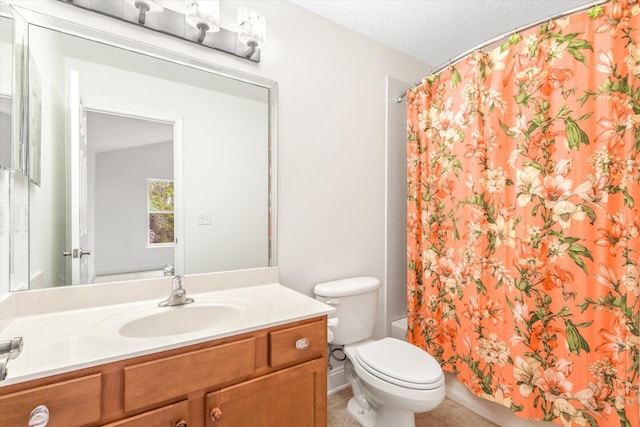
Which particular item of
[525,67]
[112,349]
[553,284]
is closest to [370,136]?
[525,67]

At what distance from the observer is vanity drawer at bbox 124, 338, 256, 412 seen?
33.5 inches

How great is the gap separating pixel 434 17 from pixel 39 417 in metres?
2.50

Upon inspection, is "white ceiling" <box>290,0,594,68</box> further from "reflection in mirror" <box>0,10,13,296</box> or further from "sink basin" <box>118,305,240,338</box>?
"sink basin" <box>118,305,240,338</box>

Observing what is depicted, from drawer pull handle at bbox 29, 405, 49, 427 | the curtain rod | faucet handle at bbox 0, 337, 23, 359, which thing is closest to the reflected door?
faucet handle at bbox 0, 337, 23, 359

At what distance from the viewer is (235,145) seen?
1.59 metres

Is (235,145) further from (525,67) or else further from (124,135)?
(525,67)

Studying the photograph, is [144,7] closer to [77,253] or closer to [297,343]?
[77,253]

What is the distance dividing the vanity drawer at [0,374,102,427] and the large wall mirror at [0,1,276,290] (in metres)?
0.53

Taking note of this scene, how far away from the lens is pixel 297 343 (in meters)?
1.14

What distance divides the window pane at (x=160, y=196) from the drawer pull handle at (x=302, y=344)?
2.81 ft

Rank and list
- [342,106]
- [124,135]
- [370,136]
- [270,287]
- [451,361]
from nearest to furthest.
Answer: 1. [124,135]
2. [270,287]
3. [451,361]
4. [342,106]
5. [370,136]

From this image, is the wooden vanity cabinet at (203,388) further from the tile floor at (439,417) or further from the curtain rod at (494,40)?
the curtain rod at (494,40)

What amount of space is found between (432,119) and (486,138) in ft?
1.39

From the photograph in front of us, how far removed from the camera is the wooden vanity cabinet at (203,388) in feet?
2.50
